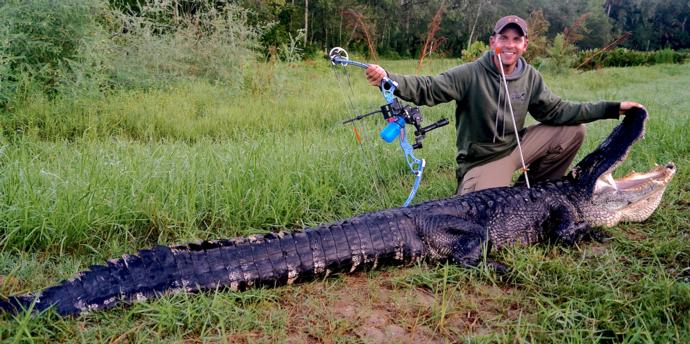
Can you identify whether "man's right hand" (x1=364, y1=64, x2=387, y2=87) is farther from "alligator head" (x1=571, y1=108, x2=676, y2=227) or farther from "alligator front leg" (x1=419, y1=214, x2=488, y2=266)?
"alligator head" (x1=571, y1=108, x2=676, y2=227)

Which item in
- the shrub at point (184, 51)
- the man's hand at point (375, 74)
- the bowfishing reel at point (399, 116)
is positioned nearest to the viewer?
the man's hand at point (375, 74)

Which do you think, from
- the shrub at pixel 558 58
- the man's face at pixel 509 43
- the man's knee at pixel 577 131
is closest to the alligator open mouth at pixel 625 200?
the man's knee at pixel 577 131

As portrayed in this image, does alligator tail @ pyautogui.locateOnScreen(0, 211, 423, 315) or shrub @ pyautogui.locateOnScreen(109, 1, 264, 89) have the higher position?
shrub @ pyautogui.locateOnScreen(109, 1, 264, 89)

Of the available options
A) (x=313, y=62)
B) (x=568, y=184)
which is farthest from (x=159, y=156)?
(x=313, y=62)

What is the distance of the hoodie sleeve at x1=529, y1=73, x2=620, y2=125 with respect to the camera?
11.0 feet

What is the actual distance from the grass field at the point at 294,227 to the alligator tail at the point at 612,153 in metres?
0.38

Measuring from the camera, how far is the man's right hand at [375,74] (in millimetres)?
2824

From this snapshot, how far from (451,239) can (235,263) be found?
1181mm

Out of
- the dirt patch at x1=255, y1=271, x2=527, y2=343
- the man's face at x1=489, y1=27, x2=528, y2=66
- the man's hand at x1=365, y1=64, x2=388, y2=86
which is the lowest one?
the dirt patch at x1=255, y1=271, x2=527, y2=343

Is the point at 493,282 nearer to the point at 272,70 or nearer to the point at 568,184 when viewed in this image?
the point at 568,184

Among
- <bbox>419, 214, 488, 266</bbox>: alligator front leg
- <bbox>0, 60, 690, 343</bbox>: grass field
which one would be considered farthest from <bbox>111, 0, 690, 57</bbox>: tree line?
<bbox>419, 214, 488, 266</bbox>: alligator front leg

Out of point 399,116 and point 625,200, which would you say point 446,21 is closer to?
point 625,200

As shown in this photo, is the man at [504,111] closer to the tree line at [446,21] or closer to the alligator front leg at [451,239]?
the alligator front leg at [451,239]

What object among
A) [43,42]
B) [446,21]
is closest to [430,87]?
[43,42]
